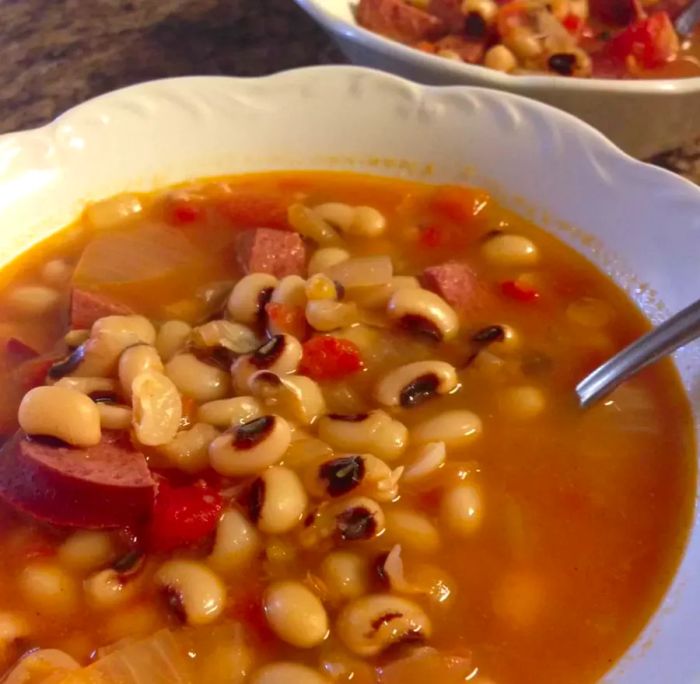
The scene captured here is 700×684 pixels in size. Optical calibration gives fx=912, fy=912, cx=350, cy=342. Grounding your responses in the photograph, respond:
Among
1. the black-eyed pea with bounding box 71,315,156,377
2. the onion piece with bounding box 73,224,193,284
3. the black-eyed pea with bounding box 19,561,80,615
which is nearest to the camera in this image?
the black-eyed pea with bounding box 19,561,80,615

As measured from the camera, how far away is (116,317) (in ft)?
5.10

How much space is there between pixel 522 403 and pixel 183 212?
31.7 inches

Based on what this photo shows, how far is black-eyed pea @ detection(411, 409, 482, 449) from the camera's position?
1424 millimetres

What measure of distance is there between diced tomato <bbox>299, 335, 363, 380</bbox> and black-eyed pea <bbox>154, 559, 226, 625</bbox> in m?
0.38

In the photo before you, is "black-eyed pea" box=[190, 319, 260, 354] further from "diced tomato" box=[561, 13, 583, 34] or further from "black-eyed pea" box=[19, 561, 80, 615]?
"diced tomato" box=[561, 13, 583, 34]

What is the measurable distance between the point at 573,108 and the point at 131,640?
4.30 ft

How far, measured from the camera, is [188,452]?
138 centimetres

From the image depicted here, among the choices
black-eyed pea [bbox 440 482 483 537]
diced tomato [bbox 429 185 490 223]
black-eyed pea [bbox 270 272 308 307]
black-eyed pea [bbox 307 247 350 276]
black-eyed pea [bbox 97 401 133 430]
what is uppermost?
black-eyed pea [bbox 97 401 133 430]

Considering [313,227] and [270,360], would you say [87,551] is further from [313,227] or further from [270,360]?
[313,227]

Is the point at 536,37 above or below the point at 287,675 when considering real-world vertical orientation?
above

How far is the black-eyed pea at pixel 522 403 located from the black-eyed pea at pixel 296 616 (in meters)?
0.45

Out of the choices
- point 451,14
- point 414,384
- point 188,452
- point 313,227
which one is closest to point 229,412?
point 188,452

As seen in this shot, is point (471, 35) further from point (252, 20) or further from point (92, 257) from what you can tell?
point (92, 257)

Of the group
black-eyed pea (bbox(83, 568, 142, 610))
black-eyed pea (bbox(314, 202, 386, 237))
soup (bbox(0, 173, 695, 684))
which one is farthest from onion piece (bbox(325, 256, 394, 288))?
black-eyed pea (bbox(83, 568, 142, 610))
